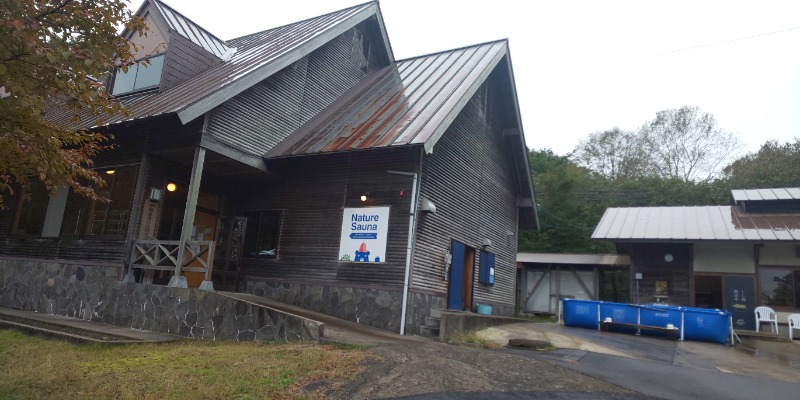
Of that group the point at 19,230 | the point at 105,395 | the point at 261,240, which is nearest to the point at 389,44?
the point at 261,240

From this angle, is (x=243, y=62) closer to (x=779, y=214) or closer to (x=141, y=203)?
(x=141, y=203)

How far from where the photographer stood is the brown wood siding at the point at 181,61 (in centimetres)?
1398

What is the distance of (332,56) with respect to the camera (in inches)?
623

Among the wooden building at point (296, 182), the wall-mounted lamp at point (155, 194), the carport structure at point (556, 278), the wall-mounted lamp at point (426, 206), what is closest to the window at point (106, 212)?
the wooden building at point (296, 182)

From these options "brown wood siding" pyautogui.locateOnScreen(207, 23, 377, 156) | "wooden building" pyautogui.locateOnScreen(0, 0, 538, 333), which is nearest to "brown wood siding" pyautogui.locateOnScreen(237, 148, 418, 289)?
"wooden building" pyautogui.locateOnScreen(0, 0, 538, 333)

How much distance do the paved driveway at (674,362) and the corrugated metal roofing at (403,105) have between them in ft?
16.3

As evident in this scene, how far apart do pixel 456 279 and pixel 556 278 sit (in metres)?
11.8

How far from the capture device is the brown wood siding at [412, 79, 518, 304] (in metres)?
12.3

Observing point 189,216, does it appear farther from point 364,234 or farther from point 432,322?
point 432,322

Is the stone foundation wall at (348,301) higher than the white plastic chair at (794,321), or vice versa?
the white plastic chair at (794,321)

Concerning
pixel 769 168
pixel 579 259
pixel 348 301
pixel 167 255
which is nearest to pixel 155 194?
pixel 167 255

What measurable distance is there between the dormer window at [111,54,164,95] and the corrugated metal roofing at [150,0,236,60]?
104cm

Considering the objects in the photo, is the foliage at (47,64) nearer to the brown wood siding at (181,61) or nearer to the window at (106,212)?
the window at (106,212)

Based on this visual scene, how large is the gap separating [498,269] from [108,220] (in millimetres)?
11332
